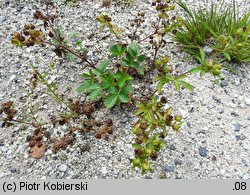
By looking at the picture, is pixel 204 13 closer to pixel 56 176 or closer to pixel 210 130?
pixel 210 130

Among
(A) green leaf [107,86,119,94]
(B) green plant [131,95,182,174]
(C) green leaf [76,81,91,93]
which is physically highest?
→ (C) green leaf [76,81,91,93]

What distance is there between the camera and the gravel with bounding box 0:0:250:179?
2.58 meters

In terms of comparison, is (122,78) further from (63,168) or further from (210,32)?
(210,32)

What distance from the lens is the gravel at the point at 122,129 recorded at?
2.58m

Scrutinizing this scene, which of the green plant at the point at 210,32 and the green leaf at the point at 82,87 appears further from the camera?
the green plant at the point at 210,32

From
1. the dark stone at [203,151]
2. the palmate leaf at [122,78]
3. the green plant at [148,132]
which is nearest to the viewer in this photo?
the green plant at [148,132]

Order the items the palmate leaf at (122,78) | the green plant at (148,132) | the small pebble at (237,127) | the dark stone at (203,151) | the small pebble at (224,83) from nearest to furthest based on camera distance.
Result: 1. the green plant at (148,132)
2. the palmate leaf at (122,78)
3. the dark stone at (203,151)
4. the small pebble at (237,127)
5. the small pebble at (224,83)

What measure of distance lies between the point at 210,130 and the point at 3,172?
157 centimetres

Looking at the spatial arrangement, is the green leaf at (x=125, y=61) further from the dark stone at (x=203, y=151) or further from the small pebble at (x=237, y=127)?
the small pebble at (x=237, y=127)

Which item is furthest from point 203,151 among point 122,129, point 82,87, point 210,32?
point 210,32

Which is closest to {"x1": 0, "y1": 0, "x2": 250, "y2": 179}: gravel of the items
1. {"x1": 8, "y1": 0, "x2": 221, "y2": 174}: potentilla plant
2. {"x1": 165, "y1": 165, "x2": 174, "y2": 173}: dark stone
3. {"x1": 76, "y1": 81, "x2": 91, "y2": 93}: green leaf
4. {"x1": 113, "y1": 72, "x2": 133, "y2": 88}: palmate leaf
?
{"x1": 165, "y1": 165, "x2": 174, "y2": 173}: dark stone

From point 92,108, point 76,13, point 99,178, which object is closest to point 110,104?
point 92,108

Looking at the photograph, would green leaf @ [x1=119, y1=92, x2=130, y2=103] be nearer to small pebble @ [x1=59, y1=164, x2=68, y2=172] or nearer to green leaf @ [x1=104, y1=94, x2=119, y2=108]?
green leaf @ [x1=104, y1=94, x2=119, y2=108]

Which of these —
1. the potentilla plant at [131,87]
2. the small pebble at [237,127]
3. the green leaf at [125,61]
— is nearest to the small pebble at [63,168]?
the potentilla plant at [131,87]
